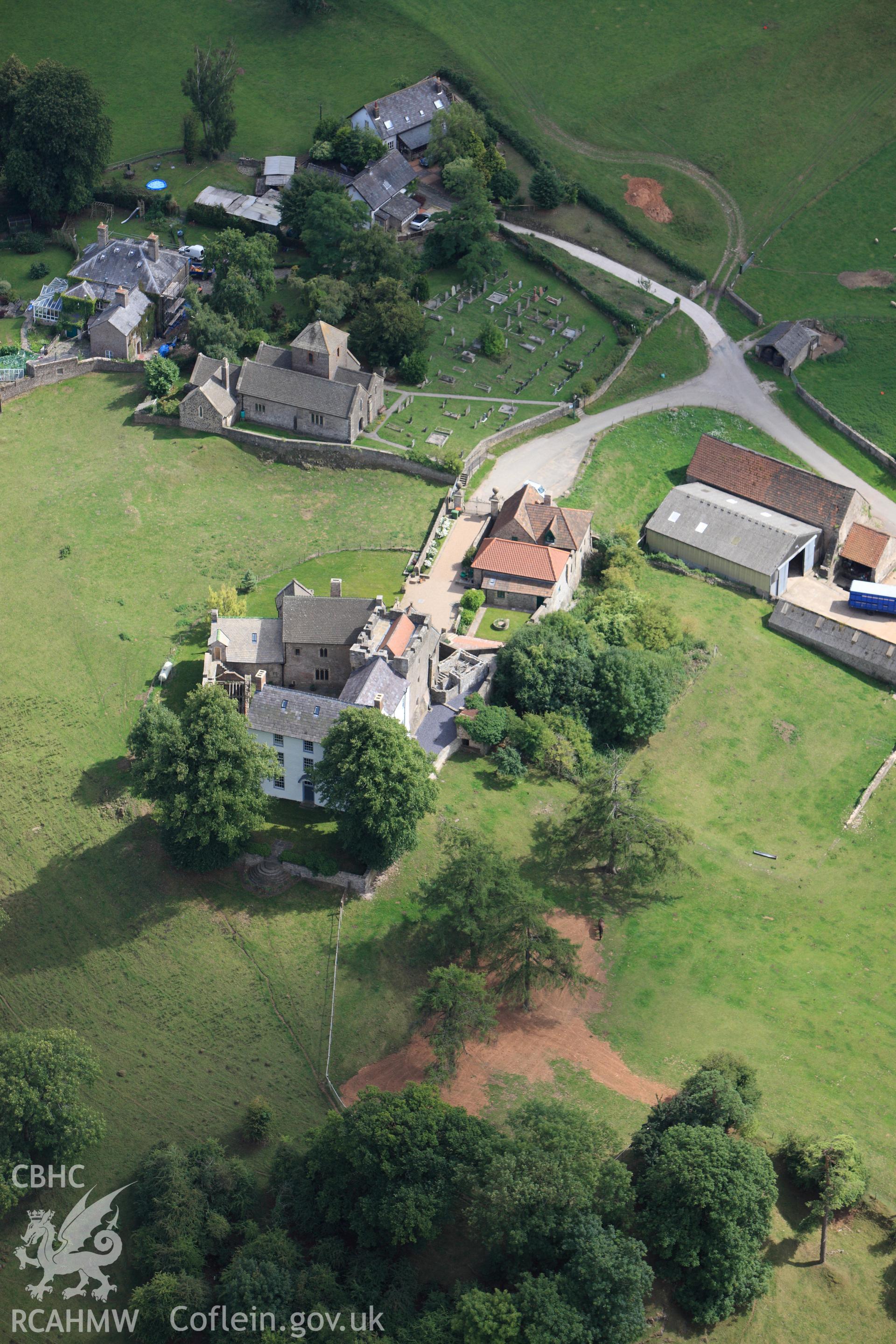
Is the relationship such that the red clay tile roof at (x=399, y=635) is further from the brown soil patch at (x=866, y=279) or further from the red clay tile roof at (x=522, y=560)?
the brown soil patch at (x=866, y=279)

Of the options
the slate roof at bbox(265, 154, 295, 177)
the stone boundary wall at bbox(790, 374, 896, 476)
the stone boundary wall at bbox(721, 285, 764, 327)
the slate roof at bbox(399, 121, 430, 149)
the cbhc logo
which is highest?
the slate roof at bbox(399, 121, 430, 149)

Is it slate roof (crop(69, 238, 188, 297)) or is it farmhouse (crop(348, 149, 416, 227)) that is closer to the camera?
slate roof (crop(69, 238, 188, 297))

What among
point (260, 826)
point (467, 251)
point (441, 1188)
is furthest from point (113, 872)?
point (467, 251)

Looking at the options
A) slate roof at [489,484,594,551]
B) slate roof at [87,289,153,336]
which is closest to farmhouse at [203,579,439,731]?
slate roof at [489,484,594,551]

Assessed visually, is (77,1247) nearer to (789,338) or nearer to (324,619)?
(324,619)

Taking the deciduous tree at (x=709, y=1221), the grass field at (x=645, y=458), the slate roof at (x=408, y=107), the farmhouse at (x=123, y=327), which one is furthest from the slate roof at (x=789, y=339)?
the deciduous tree at (x=709, y=1221)

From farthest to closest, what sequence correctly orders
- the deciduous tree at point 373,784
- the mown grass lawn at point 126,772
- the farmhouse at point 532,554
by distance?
the farmhouse at point 532,554, the deciduous tree at point 373,784, the mown grass lawn at point 126,772

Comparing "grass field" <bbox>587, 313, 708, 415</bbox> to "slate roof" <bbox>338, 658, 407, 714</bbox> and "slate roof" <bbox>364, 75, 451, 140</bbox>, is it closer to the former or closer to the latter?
"slate roof" <bbox>364, 75, 451, 140</bbox>
